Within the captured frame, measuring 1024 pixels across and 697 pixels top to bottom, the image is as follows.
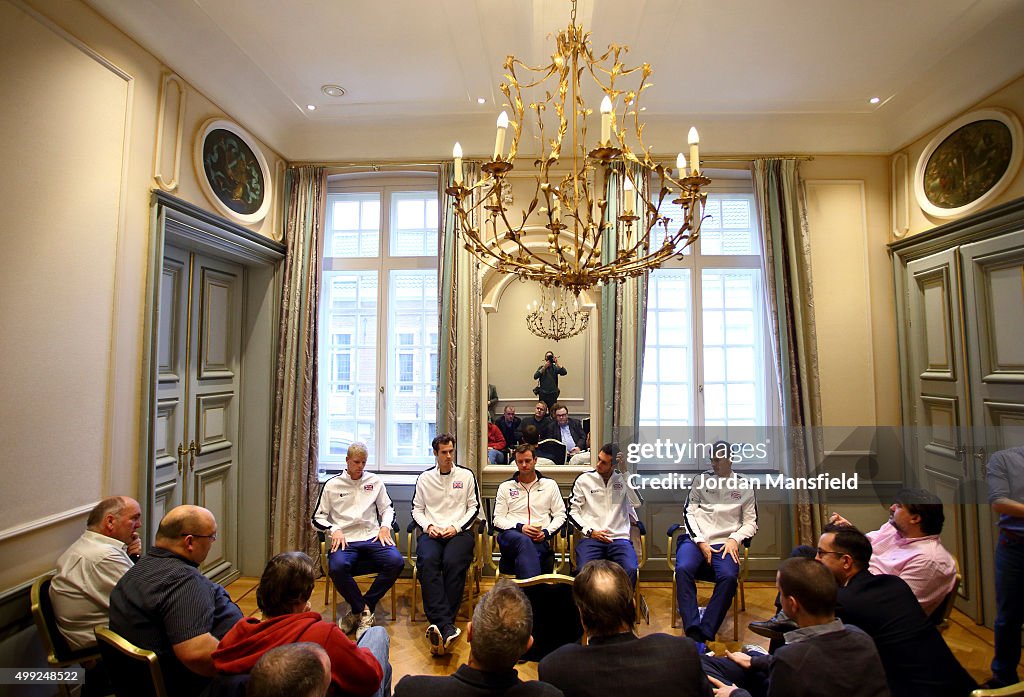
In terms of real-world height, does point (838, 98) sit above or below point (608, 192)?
above

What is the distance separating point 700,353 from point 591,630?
3.19 metres

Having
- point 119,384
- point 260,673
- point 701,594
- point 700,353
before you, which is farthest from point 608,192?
point 260,673

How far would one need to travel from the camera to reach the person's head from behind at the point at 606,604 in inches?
57.8

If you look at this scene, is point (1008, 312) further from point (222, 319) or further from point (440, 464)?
point (222, 319)

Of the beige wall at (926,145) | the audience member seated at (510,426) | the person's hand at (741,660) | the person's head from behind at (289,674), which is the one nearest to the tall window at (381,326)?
the audience member seated at (510,426)

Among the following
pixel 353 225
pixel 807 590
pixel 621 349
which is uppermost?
pixel 353 225

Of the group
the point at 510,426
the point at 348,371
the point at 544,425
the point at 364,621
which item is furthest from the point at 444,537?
the point at 348,371

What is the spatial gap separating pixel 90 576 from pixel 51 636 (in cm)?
25

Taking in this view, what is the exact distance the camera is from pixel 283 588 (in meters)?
1.67

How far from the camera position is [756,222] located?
13.8 feet

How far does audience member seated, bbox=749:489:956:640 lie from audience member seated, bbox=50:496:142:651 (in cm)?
282

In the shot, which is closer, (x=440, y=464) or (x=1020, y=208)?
(x=1020, y=208)

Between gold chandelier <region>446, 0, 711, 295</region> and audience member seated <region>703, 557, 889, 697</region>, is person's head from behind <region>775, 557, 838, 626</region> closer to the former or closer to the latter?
audience member seated <region>703, 557, 889, 697</region>

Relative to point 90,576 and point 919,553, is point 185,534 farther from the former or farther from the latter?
point 919,553
